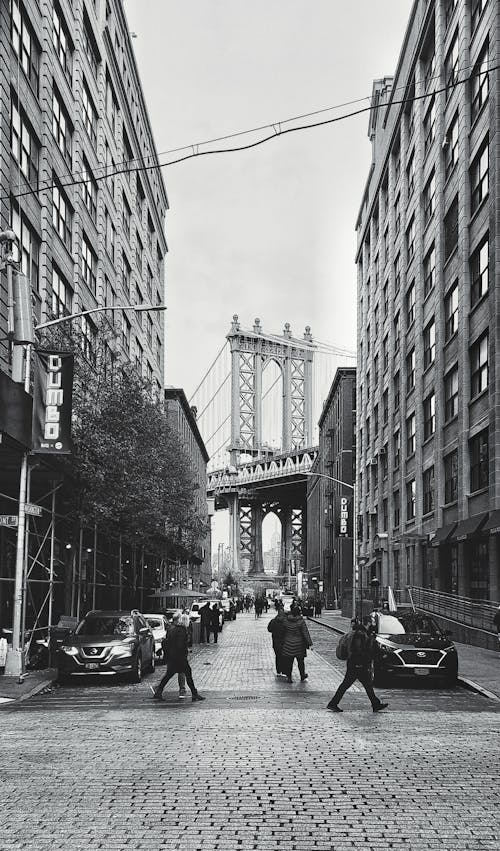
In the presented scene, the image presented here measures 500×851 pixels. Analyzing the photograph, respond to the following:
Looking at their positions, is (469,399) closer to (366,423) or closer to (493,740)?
(493,740)

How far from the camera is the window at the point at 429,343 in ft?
148

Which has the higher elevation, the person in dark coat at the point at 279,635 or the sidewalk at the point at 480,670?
the person in dark coat at the point at 279,635

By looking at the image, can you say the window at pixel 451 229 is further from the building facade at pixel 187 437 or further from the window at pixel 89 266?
the building facade at pixel 187 437

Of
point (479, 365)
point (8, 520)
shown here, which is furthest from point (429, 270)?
point (8, 520)

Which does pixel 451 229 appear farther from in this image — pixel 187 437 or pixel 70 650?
pixel 187 437

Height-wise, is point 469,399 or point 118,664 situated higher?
point 469,399

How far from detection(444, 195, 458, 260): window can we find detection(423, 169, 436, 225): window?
8.37ft

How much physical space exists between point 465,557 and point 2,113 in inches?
885

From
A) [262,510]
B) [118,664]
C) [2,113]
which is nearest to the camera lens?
[118,664]

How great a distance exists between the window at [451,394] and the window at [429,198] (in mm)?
9054

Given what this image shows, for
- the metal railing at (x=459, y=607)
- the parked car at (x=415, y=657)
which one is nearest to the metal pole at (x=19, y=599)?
the parked car at (x=415, y=657)

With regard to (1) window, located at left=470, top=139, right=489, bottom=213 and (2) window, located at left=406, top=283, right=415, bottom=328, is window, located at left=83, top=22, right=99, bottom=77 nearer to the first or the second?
(1) window, located at left=470, top=139, right=489, bottom=213

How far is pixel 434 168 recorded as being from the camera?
1770 inches

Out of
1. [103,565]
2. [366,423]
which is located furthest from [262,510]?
[103,565]
